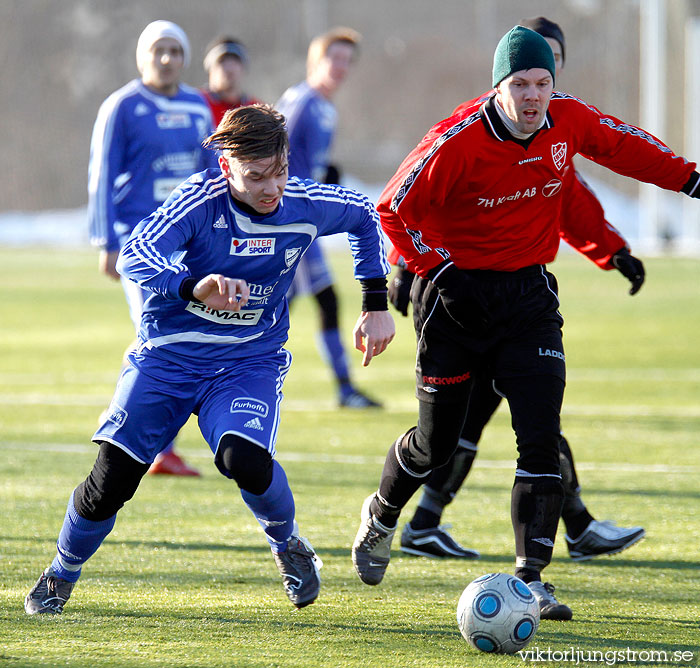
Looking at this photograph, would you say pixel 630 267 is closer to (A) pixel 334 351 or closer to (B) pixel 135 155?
(B) pixel 135 155

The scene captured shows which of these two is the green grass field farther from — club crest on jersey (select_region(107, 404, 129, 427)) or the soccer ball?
club crest on jersey (select_region(107, 404, 129, 427))

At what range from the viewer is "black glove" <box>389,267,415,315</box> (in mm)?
4984

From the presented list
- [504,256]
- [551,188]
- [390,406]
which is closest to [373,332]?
[504,256]

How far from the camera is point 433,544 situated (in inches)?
202

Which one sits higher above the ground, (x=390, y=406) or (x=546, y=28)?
(x=546, y=28)

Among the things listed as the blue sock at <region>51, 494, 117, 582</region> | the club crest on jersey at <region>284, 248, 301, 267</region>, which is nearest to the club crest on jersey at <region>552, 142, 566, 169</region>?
the club crest on jersey at <region>284, 248, 301, 267</region>

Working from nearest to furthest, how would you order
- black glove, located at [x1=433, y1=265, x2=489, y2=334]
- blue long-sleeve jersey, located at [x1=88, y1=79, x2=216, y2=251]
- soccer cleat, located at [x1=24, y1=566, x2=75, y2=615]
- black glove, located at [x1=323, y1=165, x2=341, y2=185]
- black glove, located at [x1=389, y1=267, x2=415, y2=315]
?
soccer cleat, located at [x1=24, y1=566, x2=75, y2=615]
black glove, located at [x1=433, y1=265, x2=489, y2=334]
black glove, located at [x1=389, y1=267, x2=415, y2=315]
blue long-sleeve jersey, located at [x1=88, y1=79, x2=216, y2=251]
black glove, located at [x1=323, y1=165, x2=341, y2=185]

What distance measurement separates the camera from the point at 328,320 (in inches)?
376

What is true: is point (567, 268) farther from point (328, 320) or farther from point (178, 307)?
point (178, 307)

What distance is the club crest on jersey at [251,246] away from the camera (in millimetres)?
4078

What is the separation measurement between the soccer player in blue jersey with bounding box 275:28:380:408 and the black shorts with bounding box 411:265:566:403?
4449 millimetres

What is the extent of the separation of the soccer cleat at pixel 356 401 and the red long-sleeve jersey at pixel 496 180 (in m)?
5.07

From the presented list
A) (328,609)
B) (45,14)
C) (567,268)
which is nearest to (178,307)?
(328,609)

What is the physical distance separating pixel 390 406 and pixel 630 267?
470 centimetres
